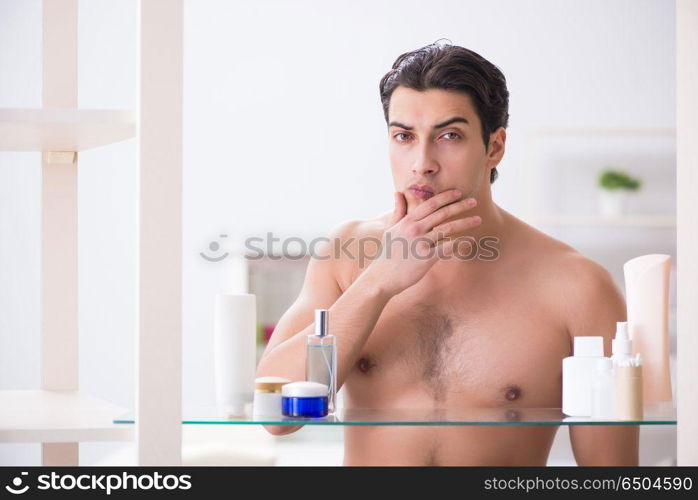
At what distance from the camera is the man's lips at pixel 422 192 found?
135 centimetres

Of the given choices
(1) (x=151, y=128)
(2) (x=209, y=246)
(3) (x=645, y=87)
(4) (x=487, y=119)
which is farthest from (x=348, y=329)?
(3) (x=645, y=87)

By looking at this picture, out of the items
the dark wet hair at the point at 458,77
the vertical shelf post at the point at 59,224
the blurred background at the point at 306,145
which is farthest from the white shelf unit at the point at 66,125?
the blurred background at the point at 306,145

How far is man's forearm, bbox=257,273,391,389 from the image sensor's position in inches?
50.2

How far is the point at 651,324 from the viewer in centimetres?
114

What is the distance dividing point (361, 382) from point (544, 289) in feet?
1.15

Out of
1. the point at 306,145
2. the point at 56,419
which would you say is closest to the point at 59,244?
the point at 56,419

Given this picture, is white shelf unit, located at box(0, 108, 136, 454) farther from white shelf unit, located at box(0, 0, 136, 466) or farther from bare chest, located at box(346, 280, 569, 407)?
bare chest, located at box(346, 280, 569, 407)

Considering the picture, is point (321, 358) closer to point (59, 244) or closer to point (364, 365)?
point (364, 365)

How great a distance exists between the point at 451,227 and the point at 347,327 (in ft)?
0.75

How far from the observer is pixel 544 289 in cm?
140

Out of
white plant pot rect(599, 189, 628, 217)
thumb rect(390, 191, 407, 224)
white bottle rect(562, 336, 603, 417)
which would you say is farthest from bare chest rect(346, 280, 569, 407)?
white plant pot rect(599, 189, 628, 217)

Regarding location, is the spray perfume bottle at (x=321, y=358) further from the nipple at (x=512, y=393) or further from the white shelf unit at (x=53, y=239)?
the nipple at (x=512, y=393)

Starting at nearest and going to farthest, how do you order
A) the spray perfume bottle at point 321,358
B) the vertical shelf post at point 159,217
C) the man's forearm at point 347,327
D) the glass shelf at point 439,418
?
the vertical shelf post at point 159,217 → the glass shelf at point 439,418 → the spray perfume bottle at point 321,358 → the man's forearm at point 347,327

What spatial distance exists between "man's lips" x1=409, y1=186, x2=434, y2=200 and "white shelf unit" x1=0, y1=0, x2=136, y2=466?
532 mm
